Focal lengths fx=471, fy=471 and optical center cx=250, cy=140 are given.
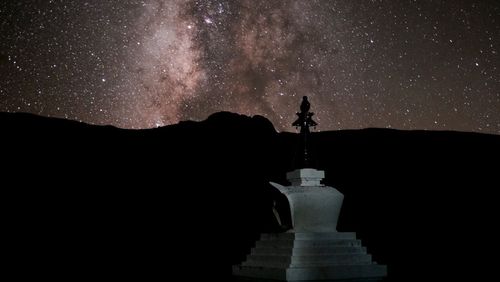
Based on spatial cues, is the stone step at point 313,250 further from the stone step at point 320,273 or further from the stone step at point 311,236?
the stone step at point 320,273

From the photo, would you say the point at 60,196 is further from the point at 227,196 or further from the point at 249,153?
the point at 249,153

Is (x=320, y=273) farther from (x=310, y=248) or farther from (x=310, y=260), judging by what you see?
(x=310, y=248)

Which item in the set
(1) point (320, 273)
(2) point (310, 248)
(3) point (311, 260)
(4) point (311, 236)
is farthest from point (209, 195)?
(1) point (320, 273)

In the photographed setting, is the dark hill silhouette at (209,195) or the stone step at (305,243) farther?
the dark hill silhouette at (209,195)

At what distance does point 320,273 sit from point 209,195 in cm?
1922

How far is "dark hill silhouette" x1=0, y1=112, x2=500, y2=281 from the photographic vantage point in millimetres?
21594

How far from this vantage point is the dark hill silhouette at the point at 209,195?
→ 70.8 ft

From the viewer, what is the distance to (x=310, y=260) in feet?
25.8

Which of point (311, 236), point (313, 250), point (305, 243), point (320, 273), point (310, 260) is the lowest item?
point (320, 273)

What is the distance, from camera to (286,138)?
1241 inches

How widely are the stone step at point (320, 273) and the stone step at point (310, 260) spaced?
127 millimetres

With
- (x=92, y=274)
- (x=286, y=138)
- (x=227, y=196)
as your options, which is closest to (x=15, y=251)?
(x=92, y=274)

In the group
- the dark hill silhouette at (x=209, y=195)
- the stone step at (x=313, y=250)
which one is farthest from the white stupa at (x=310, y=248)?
the dark hill silhouette at (x=209, y=195)

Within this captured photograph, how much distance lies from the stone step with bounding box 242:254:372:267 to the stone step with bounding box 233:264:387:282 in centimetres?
13
